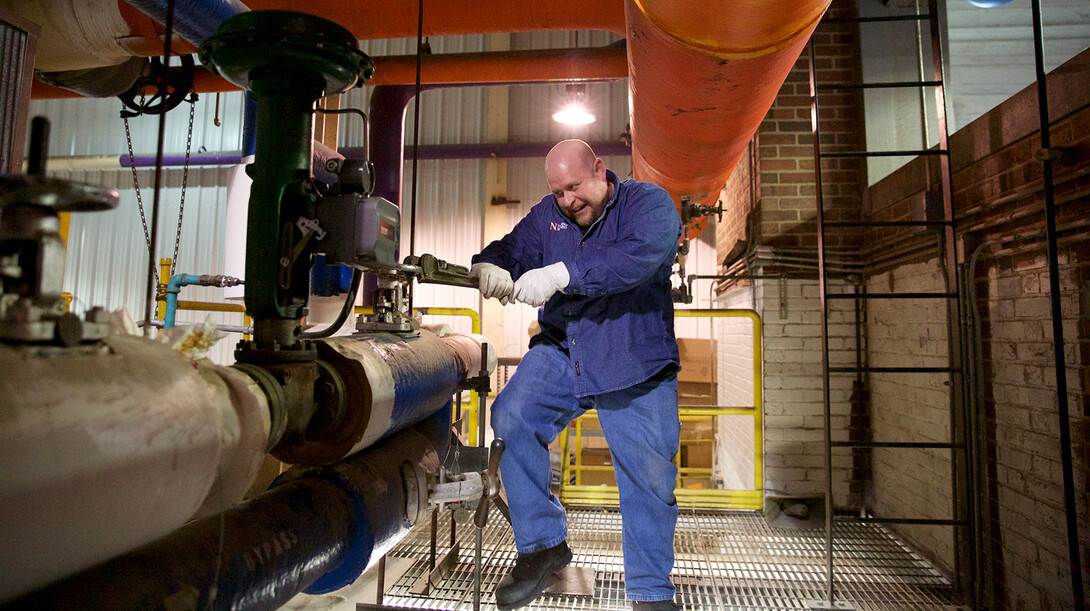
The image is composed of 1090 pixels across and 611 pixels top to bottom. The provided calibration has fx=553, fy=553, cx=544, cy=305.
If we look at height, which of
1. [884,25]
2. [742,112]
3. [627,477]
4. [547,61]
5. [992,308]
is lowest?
[627,477]

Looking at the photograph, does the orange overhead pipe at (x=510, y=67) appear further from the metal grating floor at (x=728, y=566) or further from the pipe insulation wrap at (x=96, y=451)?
the pipe insulation wrap at (x=96, y=451)

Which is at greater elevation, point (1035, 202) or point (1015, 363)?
point (1035, 202)

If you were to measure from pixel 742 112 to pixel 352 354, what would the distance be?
1563mm

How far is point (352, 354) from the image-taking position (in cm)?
116

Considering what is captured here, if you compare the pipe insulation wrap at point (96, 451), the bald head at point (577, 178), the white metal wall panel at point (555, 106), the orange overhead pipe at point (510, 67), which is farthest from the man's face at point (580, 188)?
the white metal wall panel at point (555, 106)

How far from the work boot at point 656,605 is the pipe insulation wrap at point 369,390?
998 millimetres

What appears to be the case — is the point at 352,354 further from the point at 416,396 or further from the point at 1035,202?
the point at 1035,202

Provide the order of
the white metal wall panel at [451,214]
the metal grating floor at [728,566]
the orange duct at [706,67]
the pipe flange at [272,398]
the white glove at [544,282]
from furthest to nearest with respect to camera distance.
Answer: the white metal wall panel at [451,214] < the metal grating floor at [728,566] < the white glove at [544,282] < the orange duct at [706,67] < the pipe flange at [272,398]

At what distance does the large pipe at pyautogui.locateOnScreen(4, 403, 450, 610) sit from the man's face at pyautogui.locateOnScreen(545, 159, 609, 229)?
40.4 inches

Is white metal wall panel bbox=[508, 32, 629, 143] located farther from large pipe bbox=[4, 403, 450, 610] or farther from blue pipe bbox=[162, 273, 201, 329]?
large pipe bbox=[4, 403, 450, 610]

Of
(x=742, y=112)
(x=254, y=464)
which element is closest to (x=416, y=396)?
(x=254, y=464)

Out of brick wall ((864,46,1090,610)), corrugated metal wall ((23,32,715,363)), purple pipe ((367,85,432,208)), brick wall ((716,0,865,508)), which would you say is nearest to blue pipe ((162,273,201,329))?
purple pipe ((367,85,432,208))

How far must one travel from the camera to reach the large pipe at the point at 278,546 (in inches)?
25.5

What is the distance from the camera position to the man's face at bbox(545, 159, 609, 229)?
1.98 meters
